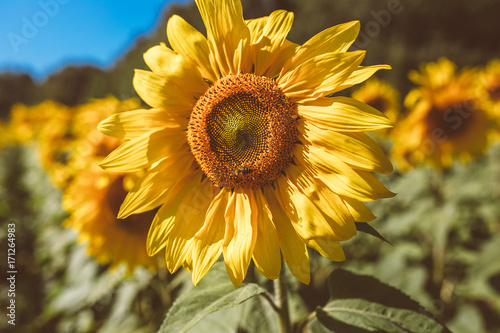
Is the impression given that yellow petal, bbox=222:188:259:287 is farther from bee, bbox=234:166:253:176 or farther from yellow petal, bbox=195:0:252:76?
yellow petal, bbox=195:0:252:76

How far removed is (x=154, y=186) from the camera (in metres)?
1.45

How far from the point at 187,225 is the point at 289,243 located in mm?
441

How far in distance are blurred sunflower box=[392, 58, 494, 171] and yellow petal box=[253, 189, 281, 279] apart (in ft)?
10.2

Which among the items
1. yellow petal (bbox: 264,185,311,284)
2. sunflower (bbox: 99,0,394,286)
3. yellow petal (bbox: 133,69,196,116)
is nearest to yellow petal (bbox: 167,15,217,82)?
sunflower (bbox: 99,0,394,286)

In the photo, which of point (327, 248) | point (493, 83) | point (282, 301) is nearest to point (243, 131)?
point (327, 248)

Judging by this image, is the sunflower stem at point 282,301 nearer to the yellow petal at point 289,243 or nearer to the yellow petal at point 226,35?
the yellow petal at point 289,243

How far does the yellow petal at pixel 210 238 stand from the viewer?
1.36 metres

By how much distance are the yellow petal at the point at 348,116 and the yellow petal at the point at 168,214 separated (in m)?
0.62

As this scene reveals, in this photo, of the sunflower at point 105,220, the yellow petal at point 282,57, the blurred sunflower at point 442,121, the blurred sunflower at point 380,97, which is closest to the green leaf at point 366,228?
the yellow petal at point 282,57

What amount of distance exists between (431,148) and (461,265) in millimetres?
1623

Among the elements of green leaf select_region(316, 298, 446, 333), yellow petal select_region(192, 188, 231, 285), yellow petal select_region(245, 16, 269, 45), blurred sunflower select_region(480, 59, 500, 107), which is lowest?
blurred sunflower select_region(480, 59, 500, 107)

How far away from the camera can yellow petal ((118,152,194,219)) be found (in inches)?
56.0

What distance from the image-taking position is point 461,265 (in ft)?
14.4

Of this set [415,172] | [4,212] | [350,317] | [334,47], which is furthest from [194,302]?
[4,212]
